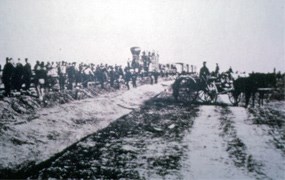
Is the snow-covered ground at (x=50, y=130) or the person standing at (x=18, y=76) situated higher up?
the person standing at (x=18, y=76)

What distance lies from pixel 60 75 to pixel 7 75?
3741 millimetres

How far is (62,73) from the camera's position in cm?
1519

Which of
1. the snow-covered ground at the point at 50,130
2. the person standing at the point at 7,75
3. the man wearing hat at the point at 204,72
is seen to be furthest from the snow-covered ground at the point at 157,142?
the man wearing hat at the point at 204,72

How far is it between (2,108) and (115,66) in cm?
1107

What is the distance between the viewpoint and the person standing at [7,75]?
10.9m

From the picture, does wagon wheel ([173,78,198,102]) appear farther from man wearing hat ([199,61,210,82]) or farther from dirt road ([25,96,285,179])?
dirt road ([25,96,285,179])

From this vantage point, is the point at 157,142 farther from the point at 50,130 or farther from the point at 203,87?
the point at 203,87

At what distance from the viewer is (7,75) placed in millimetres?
11180

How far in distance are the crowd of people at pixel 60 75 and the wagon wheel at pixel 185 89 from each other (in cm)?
496

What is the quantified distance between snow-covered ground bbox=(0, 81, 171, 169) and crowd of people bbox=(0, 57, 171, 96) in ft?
7.06

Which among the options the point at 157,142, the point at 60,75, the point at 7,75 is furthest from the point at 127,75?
the point at 157,142

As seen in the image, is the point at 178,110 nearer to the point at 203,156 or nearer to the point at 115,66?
the point at 203,156

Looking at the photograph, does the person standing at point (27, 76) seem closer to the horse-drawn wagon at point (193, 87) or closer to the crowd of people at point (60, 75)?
the crowd of people at point (60, 75)

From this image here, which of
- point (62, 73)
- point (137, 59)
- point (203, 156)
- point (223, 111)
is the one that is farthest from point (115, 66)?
point (203, 156)
